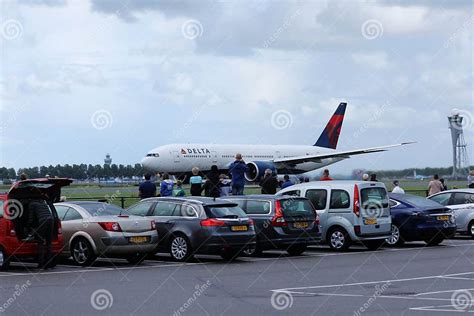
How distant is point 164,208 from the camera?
2236 centimetres

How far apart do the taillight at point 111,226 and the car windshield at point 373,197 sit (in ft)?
22.4

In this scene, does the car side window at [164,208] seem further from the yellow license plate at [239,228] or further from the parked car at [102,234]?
the yellow license plate at [239,228]

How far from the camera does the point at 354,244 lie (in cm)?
2639

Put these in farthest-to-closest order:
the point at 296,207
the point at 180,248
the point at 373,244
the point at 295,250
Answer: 1. the point at 373,244
2. the point at 295,250
3. the point at 296,207
4. the point at 180,248

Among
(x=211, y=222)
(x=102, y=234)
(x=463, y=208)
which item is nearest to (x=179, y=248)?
(x=211, y=222)

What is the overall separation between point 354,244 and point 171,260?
20.9 feet

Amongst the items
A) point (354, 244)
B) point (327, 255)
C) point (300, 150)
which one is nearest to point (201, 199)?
point (327, 255)

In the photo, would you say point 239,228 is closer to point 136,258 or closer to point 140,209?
point 136,258

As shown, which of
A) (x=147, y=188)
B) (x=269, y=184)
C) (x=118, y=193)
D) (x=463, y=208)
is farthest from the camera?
(x=118, y=193)

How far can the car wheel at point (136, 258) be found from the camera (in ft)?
70.6

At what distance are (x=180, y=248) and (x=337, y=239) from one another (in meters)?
4.74

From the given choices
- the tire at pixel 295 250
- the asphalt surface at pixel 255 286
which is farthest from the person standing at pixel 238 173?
the asphalt surface at pixel 255 286

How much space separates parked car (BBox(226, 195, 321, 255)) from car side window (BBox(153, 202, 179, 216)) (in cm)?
213

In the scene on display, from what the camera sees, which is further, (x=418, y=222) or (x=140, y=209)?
(x=418, y=222)
